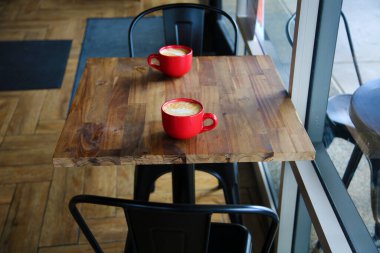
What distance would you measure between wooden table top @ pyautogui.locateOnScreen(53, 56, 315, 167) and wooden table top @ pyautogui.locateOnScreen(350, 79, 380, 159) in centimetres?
12

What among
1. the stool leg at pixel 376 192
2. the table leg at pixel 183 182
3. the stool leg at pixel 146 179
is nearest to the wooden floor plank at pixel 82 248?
the stool leg at pixel 146 179

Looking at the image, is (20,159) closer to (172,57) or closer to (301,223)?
(172,57)

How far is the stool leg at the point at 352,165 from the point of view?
1070mm

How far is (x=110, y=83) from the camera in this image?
1218 millimetres

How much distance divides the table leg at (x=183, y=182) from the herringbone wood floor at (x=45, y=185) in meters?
0.43

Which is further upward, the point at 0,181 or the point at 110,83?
the point at 110,83

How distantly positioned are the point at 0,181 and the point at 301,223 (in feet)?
3.99

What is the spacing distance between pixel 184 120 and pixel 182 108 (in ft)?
0.29

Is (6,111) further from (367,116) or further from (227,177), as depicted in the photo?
(367,116)

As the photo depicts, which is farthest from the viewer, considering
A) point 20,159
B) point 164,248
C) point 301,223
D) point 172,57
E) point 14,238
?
point 20,159

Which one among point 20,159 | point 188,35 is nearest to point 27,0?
point 20,159

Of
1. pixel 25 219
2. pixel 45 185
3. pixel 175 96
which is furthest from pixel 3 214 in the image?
pixel 175 96

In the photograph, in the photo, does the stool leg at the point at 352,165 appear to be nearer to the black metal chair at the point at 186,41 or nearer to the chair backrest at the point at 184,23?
the black metal chair at the point at 186,41

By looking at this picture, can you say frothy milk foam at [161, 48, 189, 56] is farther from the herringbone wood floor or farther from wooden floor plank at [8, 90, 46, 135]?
wooden floor plank at [8, 90, 46, 135]
